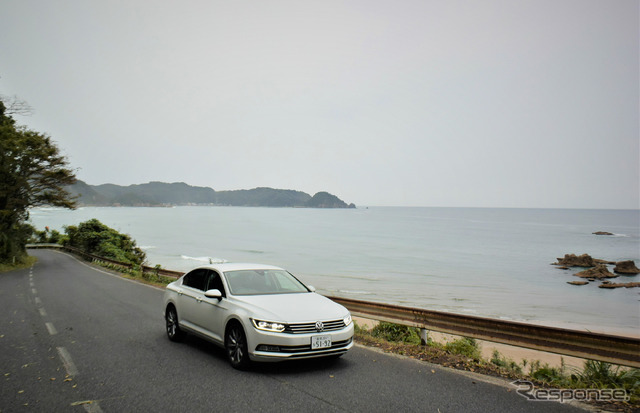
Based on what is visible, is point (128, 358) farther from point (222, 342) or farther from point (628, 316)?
point (628, 316)

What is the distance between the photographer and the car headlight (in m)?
5.95

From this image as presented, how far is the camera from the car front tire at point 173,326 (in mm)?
8252

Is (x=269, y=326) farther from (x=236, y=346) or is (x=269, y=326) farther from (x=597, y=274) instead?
(x=597, y=274)

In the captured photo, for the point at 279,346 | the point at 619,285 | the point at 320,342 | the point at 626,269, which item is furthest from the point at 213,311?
the point at 626,269

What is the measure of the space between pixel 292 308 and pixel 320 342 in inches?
26.2

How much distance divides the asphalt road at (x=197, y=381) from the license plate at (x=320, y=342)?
45 cm

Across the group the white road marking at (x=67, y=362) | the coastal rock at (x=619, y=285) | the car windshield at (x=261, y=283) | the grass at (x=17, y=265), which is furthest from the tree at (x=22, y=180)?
the coastal rock at (x=619, y=285)

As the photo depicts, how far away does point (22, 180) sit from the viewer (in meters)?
33.2

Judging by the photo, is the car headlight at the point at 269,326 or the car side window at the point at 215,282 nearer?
the car headlight at the point at 269,326

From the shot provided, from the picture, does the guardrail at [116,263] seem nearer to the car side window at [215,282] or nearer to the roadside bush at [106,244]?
the roadside bush at [106,244]

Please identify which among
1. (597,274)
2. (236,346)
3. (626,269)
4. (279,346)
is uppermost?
(279,346)

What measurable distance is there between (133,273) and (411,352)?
19.9 m

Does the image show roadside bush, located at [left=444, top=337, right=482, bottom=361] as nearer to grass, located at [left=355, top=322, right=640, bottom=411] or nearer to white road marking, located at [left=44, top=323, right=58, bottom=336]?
grass, located at [left=355, top=322, right=640, bottom=411]

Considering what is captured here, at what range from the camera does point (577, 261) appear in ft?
164
